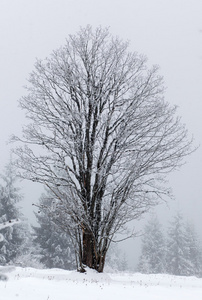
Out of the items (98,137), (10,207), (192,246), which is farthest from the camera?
(192,246)

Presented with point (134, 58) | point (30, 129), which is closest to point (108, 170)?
point (30, 129)

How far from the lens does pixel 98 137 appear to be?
9.71 metres

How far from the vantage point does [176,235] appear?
160 feet

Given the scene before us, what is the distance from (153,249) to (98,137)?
140 ft

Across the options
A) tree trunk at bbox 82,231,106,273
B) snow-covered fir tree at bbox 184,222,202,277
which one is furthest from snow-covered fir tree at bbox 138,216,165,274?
tree trunk at bbox 82,231,106,273

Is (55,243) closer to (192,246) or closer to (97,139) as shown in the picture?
(97,139)

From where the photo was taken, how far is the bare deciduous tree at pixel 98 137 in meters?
9.18

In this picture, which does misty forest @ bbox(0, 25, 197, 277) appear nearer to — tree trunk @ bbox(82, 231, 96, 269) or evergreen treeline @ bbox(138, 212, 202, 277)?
tree trunk @ bbox(82, 231, 96, 269)

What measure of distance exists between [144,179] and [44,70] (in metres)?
5.11

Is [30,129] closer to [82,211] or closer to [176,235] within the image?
Result: [82,211]

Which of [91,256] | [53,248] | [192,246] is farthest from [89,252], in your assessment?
[192,246]

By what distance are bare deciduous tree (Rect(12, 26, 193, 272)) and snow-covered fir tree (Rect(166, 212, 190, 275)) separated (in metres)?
41.2

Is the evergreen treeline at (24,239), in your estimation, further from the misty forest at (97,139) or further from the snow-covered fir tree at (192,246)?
the snow-covered fir tree at (192,246)

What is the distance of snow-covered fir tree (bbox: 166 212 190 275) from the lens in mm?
46469
